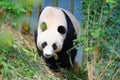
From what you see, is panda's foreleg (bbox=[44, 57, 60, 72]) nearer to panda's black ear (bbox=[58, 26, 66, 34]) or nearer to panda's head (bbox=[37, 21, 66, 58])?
panda's head (bbox=[37, 21, 66, 58])

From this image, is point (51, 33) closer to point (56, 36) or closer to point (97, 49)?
point (56, 36)

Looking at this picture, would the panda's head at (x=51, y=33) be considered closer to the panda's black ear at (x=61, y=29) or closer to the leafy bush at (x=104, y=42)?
the panda's black ear at (x=61, y=29)

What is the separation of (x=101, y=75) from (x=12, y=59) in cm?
108

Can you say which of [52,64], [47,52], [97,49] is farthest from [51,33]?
[97,49]

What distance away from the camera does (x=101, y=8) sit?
4.28 metres

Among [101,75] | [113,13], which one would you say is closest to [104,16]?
[113,13]

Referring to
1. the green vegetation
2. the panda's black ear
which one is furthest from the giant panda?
the green vegetation

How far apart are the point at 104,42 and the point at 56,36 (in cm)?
210

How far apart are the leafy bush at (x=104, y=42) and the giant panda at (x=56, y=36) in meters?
1.54

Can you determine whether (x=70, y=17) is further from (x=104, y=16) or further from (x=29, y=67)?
(x=29, y=67)

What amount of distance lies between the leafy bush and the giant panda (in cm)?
154

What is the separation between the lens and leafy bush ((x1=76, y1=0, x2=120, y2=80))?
390cm

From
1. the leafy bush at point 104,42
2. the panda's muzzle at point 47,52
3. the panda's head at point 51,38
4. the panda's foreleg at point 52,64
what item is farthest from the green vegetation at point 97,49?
the panda's foreleg at point 52,64

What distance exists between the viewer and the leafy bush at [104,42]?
390cm
